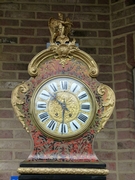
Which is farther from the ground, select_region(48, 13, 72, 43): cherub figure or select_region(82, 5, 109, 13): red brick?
select_region(82, 5, 109, 13): red brick

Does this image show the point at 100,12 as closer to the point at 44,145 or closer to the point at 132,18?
the point at 132,18

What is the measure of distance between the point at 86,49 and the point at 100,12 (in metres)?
0.33

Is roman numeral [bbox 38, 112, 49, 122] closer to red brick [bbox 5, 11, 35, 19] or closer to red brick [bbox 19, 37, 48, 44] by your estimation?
red brick [bbox 19, 37, 48, 44]

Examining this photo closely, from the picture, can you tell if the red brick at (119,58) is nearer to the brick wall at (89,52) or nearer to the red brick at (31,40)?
the brick wall at (89,52)

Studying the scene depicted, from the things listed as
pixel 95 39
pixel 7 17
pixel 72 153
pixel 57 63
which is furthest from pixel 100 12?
pixel 72 153

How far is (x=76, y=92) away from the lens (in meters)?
1.99

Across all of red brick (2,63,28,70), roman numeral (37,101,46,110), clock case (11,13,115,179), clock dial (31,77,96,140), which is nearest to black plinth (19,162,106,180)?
clock case (11,13,115,179)

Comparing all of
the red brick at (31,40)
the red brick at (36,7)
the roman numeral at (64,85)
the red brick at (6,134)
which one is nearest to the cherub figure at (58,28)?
the roman numeral at (64,85)

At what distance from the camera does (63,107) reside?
195cm

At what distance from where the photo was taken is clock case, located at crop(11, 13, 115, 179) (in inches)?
72.8

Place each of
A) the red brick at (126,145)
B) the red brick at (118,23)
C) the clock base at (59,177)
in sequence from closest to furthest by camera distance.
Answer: the clock base at (59,177)
the red brick at (126,145)
the red brick at (118,23)

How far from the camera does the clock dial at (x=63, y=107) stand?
1923 millimetres

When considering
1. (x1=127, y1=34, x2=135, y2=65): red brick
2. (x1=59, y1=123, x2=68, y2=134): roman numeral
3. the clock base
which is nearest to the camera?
the clock base

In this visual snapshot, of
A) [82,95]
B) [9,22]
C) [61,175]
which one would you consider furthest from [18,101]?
[9,22]
